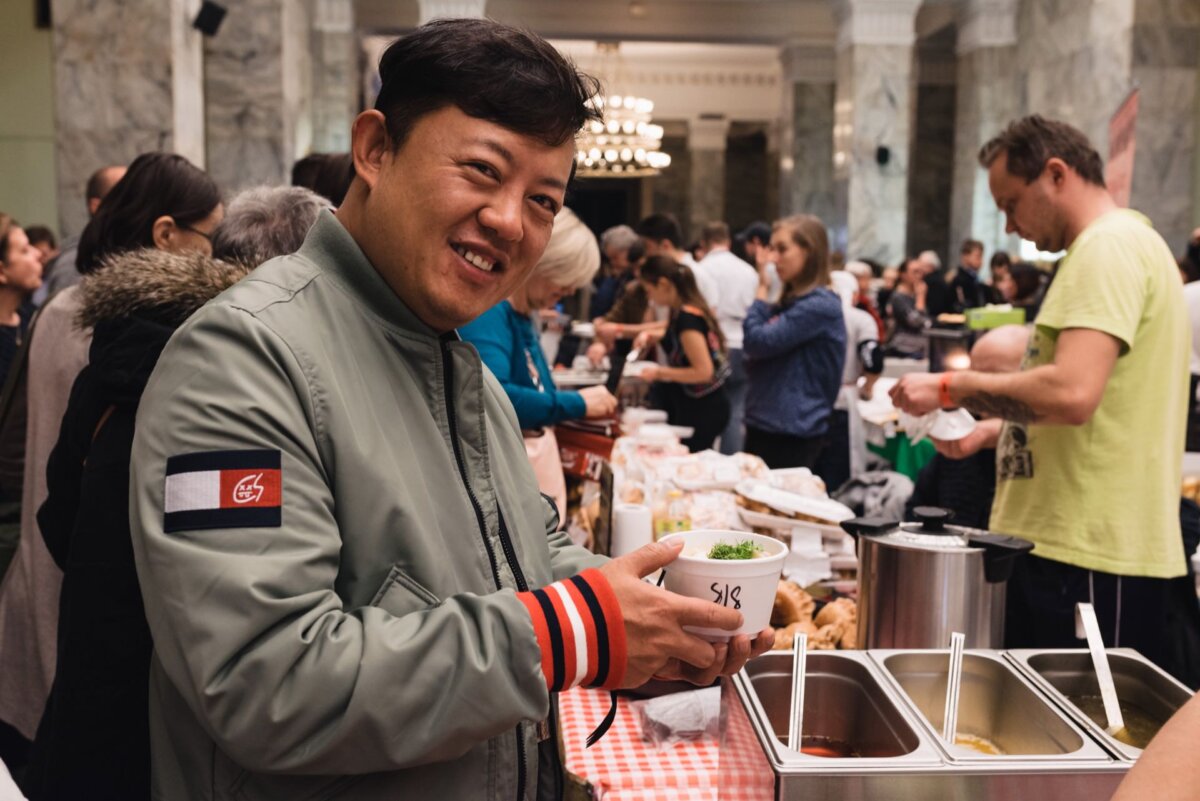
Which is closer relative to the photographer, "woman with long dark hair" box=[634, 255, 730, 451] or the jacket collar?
the jacket collar

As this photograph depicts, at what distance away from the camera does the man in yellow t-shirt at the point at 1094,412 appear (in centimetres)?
234

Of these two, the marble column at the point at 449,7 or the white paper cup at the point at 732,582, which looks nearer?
the white paper cup at the point at 732,582

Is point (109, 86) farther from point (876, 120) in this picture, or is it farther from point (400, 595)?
point (876, 120)

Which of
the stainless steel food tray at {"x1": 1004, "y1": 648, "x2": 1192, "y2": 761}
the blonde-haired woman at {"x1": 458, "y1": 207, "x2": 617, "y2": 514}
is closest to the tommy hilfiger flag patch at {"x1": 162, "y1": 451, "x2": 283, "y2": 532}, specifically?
the stainless steel food tray at {"x1": 1004, "y1": 648, "x2": 1192, "y2": 761}

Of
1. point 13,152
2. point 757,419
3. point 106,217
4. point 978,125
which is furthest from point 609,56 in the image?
point 106,217

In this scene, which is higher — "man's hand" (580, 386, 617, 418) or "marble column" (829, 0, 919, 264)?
"marble column" (829, 0, 919, 264)

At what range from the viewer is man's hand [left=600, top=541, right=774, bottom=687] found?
102 centimetres

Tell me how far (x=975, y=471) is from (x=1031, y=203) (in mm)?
1116

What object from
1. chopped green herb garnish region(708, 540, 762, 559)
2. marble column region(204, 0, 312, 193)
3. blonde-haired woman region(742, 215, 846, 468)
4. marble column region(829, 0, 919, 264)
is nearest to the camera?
chopped green herb garnish region(708, 540, 762, 559)

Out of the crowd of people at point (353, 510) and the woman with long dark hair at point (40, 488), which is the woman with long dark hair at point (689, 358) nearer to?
the woman with long dark hair at point (40, 488)

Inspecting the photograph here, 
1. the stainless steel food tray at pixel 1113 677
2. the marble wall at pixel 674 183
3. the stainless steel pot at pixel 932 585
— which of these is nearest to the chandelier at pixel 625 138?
the marble wall at pixel 674 183

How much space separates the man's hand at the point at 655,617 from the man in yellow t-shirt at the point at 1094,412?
5.02ft

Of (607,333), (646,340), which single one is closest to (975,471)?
(646,340)

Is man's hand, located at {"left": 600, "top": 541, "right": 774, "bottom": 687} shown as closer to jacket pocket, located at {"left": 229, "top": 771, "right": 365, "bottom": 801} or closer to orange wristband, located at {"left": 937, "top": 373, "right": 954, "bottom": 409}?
jacket pocket, located at {"left": 229, "top": 771, "right": 365, "bottom": 801}
